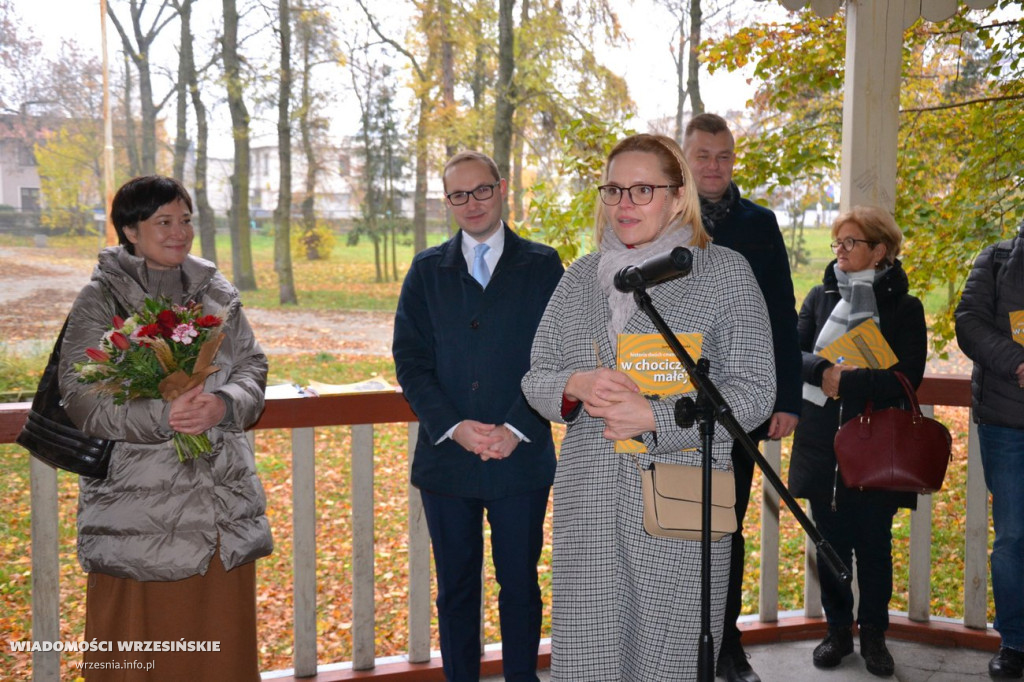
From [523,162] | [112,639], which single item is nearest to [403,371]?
[112,639]

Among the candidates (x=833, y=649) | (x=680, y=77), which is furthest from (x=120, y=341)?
(x=680, y=77)

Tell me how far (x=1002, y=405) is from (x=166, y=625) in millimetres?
2830

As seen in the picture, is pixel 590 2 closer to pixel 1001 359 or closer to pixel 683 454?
pixel 1001 359

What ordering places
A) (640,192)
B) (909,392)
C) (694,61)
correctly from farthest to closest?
(694,61), (909,392), (640,192)

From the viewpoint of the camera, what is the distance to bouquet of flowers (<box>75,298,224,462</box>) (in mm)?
2266

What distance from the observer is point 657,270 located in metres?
1.61

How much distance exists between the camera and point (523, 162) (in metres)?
8.48

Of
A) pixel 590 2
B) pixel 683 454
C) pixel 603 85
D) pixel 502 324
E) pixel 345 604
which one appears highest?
pixel 590 2

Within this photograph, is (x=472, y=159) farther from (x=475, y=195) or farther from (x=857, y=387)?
(x=857, y=387)

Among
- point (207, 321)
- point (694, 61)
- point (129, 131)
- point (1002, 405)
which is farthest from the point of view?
point (694, 61)

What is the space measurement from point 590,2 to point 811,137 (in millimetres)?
3109

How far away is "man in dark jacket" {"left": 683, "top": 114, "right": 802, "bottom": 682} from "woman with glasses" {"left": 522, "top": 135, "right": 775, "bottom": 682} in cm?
82

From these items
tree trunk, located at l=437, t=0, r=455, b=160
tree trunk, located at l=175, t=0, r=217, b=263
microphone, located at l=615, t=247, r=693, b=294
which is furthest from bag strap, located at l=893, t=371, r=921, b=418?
tree trunk, located at l=175, t=0, r=217, b=263

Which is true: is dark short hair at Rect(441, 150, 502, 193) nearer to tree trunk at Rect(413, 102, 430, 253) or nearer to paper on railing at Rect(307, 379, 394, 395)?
paper on railing at Rect(307, 379, 394, 395)
